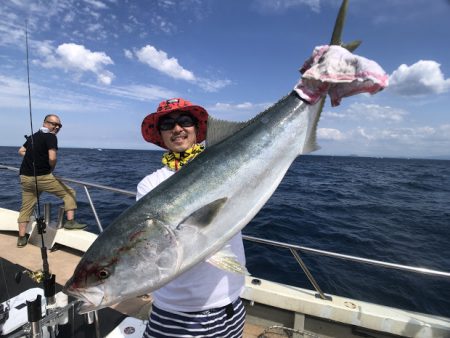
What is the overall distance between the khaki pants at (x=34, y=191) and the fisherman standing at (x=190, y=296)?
5.60 metres

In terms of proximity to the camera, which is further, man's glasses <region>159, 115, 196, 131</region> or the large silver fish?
man's glasses <region>159, 115, 196, 131</region>

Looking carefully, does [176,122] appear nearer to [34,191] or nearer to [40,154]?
[40,154]

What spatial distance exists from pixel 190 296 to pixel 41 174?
6340 mm

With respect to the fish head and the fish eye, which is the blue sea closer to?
the fish head

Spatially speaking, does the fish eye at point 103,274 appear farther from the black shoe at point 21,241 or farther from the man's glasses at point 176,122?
the black shoe at point 21,241

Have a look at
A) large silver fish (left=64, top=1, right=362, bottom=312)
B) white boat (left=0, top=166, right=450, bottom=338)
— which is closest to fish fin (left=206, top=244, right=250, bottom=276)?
large silver fish (left=64, top=1, right=362, bottom=312)

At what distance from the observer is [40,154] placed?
22.5 ft

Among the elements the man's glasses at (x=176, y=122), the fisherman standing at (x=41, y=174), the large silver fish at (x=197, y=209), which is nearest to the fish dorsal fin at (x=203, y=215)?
the large silver fish at (x=197, y=209)

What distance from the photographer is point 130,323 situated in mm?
3707

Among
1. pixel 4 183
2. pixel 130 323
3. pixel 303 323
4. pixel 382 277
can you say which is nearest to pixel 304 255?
pixel 382 277

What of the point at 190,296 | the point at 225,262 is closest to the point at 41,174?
the point at 190,296

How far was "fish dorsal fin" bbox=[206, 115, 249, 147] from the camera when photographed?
2.38 meters

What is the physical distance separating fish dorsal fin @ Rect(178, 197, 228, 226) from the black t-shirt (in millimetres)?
6347

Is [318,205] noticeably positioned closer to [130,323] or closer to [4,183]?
[130,323]
